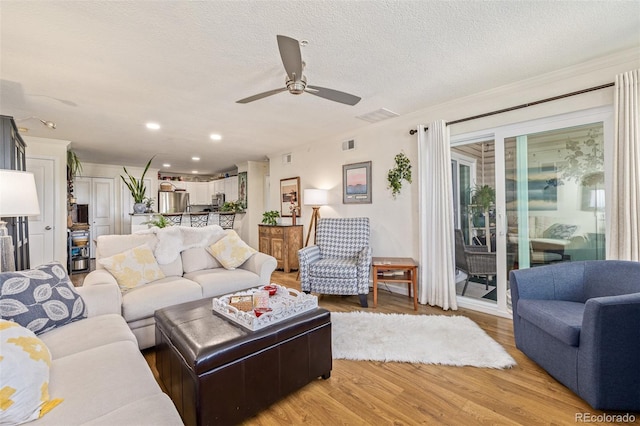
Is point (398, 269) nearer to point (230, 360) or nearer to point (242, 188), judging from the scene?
point (230, 360)

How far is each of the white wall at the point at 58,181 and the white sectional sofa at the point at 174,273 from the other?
2.99 meters

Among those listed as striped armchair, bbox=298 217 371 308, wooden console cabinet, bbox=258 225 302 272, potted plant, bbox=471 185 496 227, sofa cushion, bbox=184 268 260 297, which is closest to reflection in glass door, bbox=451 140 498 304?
potted plant, bbox=471 185 496 227

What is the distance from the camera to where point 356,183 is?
175 inches

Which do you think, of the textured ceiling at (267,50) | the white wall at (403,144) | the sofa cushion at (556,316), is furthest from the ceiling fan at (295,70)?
the sofa cushion at (556,316)

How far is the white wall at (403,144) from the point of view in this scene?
8.33 feet

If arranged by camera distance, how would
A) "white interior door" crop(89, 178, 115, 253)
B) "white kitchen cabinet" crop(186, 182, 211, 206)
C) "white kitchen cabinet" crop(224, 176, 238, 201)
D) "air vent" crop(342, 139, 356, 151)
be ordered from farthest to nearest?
"white kitchen cabinet" crop(186, 182, 211, 206) → "white kitchen cabinet" crop(224, 176, 238, 201) → "white interior door" crop(89, 178, 115, 253) → "air vent" crop(342, 139, 356, 151)

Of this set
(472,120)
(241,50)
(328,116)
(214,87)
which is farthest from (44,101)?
(472,120)

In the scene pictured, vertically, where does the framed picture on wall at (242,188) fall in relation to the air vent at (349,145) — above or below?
below

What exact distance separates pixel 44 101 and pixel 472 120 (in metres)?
4.75

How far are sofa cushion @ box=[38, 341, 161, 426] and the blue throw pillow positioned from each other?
1.50 feet

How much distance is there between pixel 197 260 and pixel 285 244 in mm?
2144

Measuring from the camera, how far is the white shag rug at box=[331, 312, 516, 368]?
225 cm

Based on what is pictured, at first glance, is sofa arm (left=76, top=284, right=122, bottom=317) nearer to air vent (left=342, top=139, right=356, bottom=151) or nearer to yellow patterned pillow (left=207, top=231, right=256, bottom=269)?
yellow patterned pillow (left=207, top=231, right=256, bottom=269)

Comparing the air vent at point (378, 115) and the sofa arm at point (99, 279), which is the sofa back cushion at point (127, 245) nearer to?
the sofa arm at point (99, 279)
